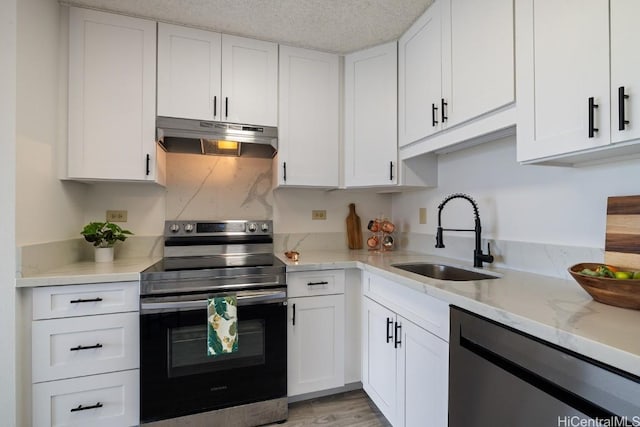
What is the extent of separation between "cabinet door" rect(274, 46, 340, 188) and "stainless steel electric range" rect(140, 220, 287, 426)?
71 centimetres

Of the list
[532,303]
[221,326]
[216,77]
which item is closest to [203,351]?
[221,326]

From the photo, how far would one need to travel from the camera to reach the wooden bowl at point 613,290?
2.66 ft

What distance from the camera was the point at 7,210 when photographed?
1.31 m

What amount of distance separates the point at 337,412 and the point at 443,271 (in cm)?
109

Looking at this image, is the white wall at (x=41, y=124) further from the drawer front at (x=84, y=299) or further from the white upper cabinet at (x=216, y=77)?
the white upper cabinet at (x=216, y=77)

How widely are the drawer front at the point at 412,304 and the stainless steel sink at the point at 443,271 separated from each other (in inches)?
7.0

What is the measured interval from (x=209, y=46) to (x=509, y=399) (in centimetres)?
233

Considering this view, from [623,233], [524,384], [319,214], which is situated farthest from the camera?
[319,214]

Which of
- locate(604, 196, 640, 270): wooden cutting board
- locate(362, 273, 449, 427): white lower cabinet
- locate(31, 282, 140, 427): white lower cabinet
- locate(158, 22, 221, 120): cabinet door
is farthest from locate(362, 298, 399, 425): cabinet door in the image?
locate(158, 22, 221, 120): cabinet door

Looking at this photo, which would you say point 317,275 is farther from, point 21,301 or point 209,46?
point 209,46

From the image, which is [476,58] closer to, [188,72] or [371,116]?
[371,116]

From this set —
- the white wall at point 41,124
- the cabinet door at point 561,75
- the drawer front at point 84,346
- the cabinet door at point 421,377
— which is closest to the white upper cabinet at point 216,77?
the white wall at point 41,124

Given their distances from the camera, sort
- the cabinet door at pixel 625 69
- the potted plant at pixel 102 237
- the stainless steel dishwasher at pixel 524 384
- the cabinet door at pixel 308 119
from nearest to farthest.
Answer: the stainless steel dishwasher at pixel 524 384, the cabinet door at pixel 625 69, the potted plant at pixel 102 237, the cabinet door at pixel 308 119

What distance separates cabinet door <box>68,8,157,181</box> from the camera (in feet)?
5.52
